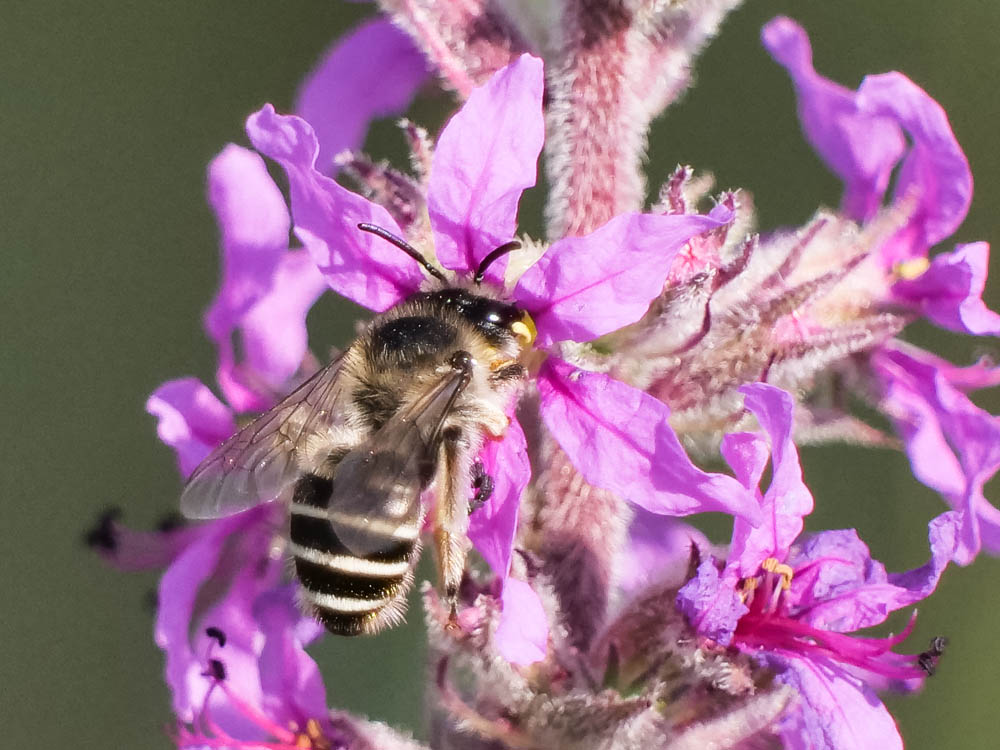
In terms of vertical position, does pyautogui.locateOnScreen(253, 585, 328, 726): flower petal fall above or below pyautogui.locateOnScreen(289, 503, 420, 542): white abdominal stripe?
below

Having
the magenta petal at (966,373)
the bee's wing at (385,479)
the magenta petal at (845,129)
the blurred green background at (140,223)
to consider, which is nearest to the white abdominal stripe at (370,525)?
the bee's wing at (385,479)

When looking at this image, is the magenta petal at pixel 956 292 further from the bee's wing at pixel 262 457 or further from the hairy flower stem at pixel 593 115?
the bee's wing at pixel 262 457

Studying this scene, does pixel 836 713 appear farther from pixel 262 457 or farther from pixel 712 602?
pixel 262 457

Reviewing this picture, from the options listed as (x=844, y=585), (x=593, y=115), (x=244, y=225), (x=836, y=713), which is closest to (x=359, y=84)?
(x=244, y=225)

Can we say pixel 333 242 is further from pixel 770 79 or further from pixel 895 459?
pixel 770 79

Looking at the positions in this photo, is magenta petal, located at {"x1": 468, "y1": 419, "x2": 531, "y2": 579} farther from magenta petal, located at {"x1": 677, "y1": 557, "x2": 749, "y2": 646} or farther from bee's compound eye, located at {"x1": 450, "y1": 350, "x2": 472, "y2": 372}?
magenta petal, located at {"x1": 677, "y1": 557, "x2": 749, "y2": 646}

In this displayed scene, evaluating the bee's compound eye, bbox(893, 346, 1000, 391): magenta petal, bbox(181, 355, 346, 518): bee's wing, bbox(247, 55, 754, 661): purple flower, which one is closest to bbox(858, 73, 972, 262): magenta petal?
bbox(893, 346, 1000, 391): magenta petal
